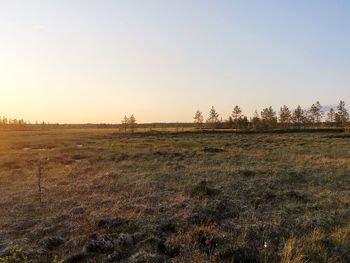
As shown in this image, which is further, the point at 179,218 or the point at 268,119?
the point at 268,119

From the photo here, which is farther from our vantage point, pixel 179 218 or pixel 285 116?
pixel 285 116

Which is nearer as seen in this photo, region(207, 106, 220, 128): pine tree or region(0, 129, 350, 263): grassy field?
region(0, 129, 350, 263): grassy field

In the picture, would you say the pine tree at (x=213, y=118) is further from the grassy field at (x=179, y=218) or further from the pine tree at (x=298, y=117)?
the grassy field at (x=179, y=218)

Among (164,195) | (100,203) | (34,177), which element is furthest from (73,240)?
(34,177)

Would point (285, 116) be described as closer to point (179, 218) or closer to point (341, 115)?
point (341, 115)

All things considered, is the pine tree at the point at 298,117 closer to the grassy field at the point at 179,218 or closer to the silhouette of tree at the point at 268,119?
the silhouette of tree at the point at 268,119

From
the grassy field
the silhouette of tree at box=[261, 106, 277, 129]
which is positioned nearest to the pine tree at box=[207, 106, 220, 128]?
the silhouette of tree at box=[261, 106, 277, 129]

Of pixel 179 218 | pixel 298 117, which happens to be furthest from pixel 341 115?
pixel 179 218

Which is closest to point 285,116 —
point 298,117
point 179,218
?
point 298,117

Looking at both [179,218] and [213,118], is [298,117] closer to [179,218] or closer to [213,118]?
[213,118]

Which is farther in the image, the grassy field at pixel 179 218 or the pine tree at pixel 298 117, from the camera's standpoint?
the pine tree at pixel 298 117

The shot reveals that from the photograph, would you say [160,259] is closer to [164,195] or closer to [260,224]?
[260,224]

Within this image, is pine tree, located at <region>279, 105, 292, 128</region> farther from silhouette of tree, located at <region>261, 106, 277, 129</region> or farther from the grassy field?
the grassy field

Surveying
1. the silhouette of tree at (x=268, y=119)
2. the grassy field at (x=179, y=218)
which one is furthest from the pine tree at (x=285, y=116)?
the grassy field at (x=179, y=218)
